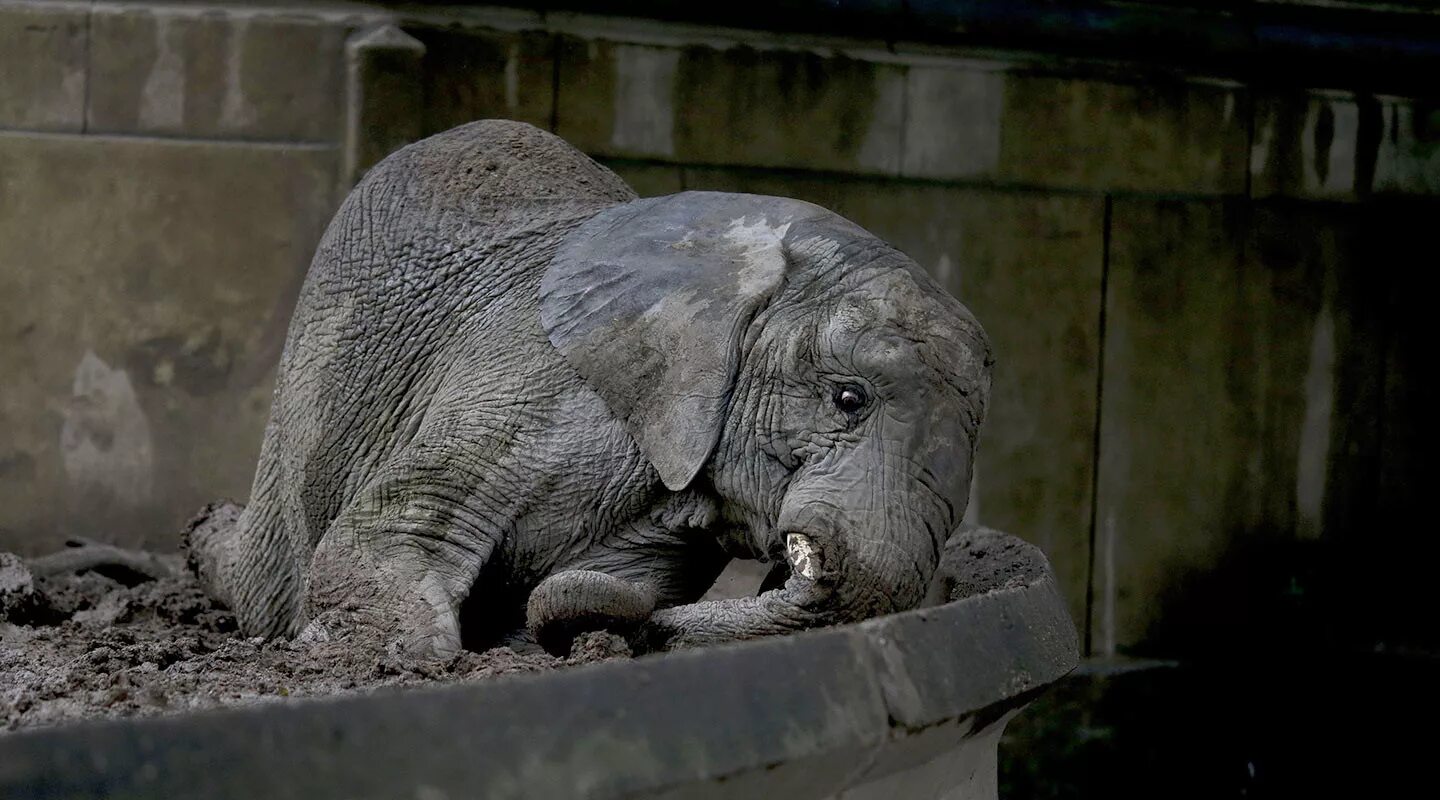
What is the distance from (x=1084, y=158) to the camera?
4773mm

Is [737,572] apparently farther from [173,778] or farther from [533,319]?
[173,778]

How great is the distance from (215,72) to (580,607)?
2.52 m

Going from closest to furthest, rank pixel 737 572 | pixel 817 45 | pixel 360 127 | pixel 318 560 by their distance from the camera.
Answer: pixel 318 560
pixel 737 572
pixel 360 127
pixel 817 45

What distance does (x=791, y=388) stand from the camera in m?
2.37

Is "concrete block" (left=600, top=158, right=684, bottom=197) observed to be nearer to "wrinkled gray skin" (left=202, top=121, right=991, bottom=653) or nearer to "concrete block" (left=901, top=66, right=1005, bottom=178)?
"concrete block" (left=901, top=66, right=1005, bottom=178)

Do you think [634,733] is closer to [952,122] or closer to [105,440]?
[105,440]

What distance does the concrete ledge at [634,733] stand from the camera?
1176mm

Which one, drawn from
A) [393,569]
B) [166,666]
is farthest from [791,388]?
[166,666]

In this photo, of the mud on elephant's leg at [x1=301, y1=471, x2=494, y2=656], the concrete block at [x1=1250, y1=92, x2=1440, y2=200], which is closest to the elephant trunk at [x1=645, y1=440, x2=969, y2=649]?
the mud on elephant's leg at [x1=301, y1=471, x2=494, y2=656]

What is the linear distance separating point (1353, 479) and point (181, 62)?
154 inches

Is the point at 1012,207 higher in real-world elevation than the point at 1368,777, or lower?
higher

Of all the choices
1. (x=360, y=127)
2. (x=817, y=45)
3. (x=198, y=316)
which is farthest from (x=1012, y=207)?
(x=198, y=316)

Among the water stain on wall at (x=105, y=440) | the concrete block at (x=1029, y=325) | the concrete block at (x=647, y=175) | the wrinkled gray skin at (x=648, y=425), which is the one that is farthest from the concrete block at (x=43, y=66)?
the concrete block at (x=1029, y=325)

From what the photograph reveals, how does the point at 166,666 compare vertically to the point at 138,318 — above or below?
below
